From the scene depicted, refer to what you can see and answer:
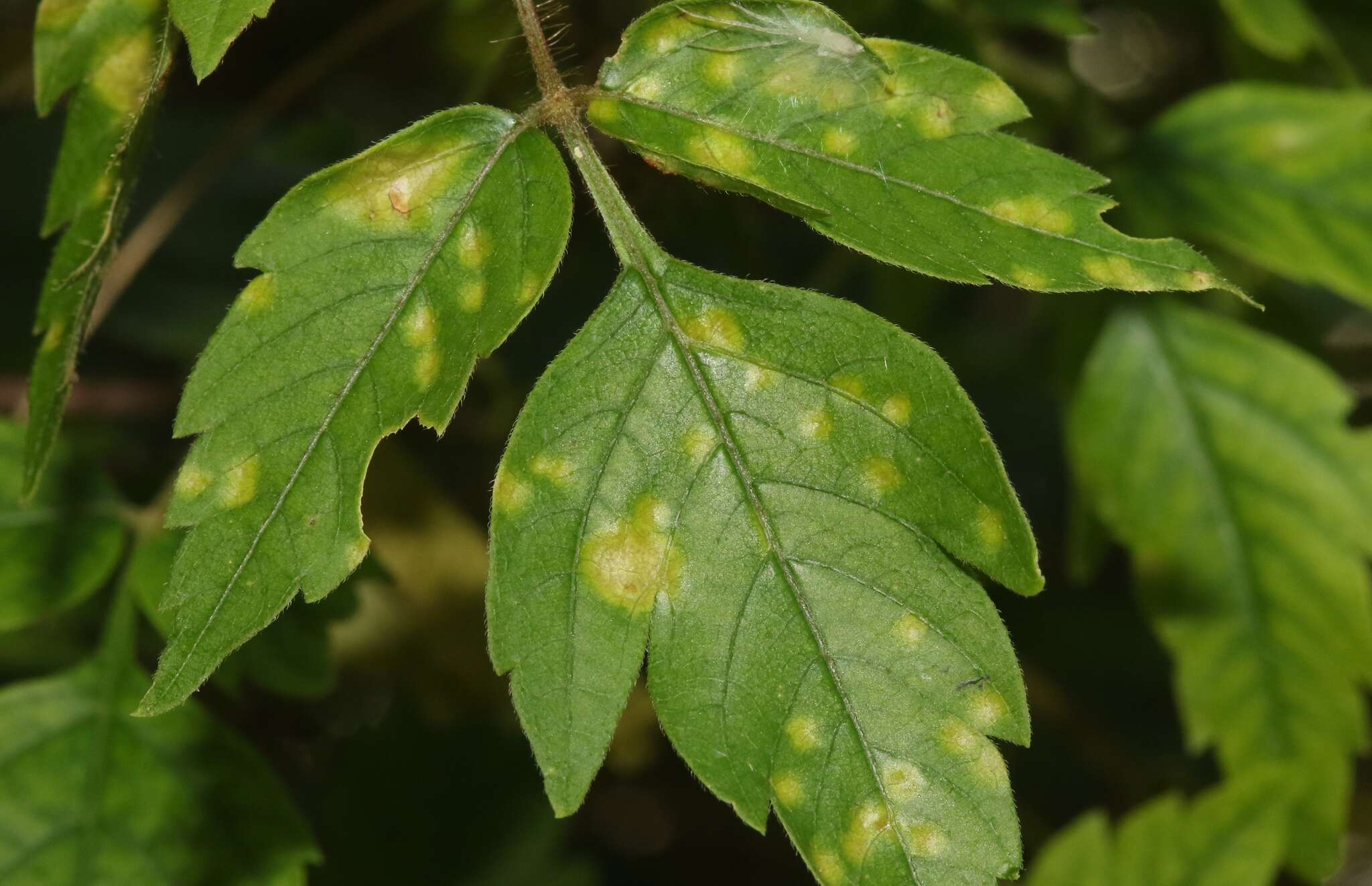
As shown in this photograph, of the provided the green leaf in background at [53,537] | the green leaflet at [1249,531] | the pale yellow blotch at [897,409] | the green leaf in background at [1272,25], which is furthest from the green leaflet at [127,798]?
the green leaf in background at [1272,25]

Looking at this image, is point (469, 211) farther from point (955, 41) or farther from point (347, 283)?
point (955, 41)

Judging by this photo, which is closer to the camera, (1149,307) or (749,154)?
(749,154)

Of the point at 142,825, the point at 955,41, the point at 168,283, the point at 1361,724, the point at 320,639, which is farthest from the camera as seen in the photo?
the point at 168,283

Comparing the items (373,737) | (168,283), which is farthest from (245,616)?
(168,283)

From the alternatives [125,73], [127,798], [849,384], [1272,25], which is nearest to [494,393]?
[127,798]

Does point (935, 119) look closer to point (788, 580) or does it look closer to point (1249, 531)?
point (788, 580)

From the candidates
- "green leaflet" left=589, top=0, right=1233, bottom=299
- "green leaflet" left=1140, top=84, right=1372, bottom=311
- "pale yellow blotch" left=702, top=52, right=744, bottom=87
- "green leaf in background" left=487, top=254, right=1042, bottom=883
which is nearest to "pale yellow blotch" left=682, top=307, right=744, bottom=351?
"green leaf in background" left=487, top=254, right=1042, bottom=883

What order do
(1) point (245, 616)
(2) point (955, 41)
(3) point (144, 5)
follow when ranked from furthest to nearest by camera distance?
(2) point (955, 41) < (3) point (144, 5) < (1) point (245, 616)

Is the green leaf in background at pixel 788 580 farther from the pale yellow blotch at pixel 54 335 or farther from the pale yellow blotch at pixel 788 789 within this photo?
the pale yellow blotch at pixel 54 335
